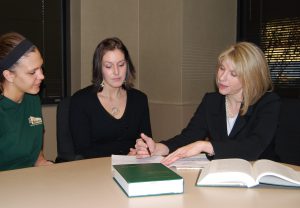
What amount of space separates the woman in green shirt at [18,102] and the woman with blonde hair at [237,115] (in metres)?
0.61

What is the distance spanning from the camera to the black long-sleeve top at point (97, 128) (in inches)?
101

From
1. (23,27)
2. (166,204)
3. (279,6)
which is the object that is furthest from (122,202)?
(279,6)

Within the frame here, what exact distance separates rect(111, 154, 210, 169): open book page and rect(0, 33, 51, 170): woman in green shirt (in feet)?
1.87

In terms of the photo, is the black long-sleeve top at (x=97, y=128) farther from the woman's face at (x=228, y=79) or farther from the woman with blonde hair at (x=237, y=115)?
the woman's face at (x=228, y=79)

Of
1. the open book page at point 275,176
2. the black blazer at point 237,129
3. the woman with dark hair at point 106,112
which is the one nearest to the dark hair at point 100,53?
the woman with dark hair at point 106,112

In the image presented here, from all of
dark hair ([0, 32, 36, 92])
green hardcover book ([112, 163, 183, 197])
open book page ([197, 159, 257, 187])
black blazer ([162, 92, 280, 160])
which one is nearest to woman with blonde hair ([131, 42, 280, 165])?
black blazer ([162, 92, 280, 160])

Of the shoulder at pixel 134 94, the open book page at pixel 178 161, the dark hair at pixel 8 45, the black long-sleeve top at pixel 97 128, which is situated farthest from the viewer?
the shoulder at pixel 134 94

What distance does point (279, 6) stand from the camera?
4184 mm

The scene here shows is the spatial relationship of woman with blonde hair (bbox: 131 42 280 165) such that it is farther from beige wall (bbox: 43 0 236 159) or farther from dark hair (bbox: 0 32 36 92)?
beige wall (bbox: 43 0 236 159)

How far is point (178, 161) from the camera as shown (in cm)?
187

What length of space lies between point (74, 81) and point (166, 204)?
2.83m

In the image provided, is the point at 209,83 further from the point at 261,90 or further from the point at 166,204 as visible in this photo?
the point at 166,204

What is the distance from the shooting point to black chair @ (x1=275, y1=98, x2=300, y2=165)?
2.16 metres

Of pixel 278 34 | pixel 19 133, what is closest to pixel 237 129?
pixel 19 133
